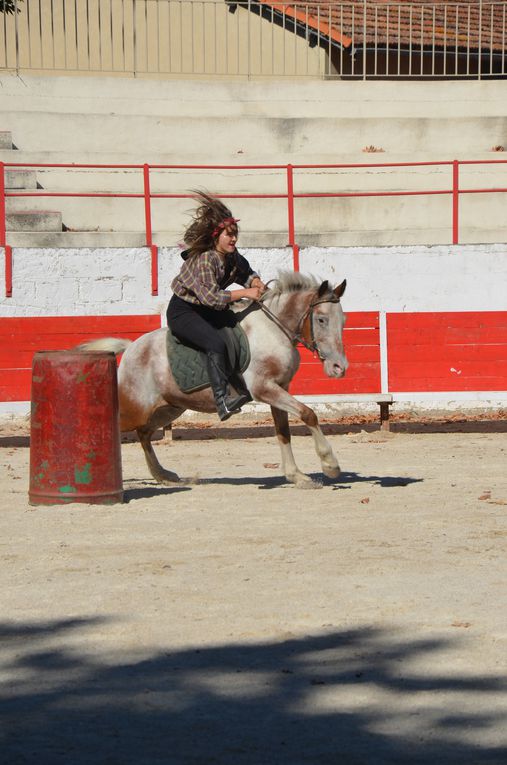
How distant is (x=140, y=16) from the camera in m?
22.6

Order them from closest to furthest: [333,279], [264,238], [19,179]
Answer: [333,279], [264,238], [19,179]

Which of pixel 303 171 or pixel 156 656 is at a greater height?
pixel 303 171

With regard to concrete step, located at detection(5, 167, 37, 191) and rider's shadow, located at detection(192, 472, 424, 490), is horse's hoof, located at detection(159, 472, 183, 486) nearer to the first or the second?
rider's shadow, located at detection(192, 472, 424, 490)

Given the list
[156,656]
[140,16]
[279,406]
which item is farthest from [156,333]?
[140,16]

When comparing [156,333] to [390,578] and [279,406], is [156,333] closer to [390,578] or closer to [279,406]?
[279,406]

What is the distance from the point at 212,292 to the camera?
368 inches

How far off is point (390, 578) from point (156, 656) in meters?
1.77

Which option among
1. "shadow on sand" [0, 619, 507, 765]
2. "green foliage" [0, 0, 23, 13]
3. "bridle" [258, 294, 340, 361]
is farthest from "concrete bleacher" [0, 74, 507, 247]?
"shadow on sand" [0, 619, 507, 765]

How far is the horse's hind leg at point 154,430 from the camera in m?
10.2

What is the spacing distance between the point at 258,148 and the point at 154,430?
36.9 feet

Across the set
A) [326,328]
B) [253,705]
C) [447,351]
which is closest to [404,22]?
[447,351]

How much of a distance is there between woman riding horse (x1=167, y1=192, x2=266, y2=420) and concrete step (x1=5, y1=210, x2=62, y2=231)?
27.2 ft

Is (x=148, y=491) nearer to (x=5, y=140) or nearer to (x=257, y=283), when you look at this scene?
(x=257, y=283)

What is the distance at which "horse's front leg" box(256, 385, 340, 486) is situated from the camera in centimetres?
948
